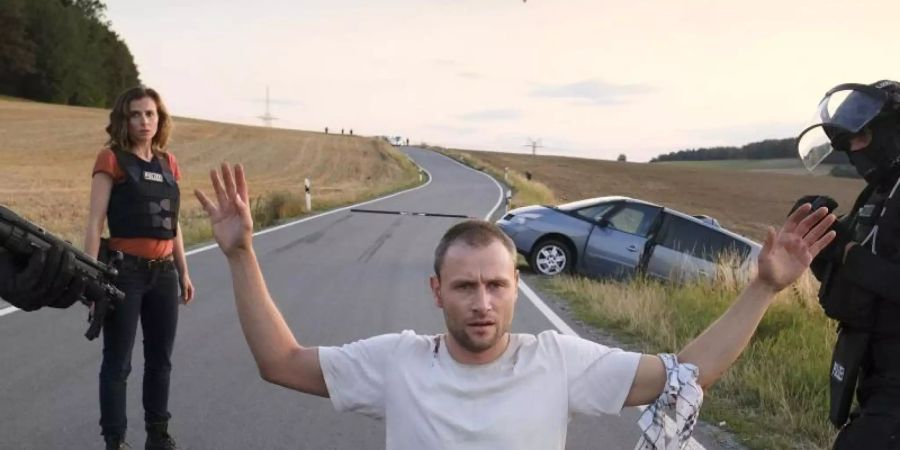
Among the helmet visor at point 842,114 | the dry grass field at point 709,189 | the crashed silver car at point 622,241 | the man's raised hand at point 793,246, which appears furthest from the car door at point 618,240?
the dry grass field at point 709,189

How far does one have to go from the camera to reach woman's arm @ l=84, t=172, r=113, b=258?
14.5 feet

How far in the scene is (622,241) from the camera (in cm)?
1262

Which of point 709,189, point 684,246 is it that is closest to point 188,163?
point 709,189

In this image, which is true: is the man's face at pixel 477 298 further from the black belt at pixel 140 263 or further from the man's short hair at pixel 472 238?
the black belt at pixel 140 263

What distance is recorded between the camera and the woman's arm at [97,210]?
14.5 ft

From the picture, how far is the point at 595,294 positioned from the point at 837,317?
735 cm

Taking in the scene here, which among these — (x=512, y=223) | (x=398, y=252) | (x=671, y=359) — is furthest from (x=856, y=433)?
(x=398, y=252)

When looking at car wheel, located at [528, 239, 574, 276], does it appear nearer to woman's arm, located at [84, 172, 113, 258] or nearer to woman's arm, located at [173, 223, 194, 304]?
woman's arm, located at [173, 223, 194, 304]

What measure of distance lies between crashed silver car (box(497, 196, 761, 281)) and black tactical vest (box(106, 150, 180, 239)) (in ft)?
27.7

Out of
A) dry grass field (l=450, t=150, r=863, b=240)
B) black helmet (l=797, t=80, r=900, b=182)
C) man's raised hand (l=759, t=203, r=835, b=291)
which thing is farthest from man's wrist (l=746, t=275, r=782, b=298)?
dry grass field (l=450, t=150, r=863, b=240)

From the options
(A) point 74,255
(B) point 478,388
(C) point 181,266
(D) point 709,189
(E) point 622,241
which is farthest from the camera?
(D) point 709,189

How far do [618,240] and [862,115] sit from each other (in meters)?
9.75

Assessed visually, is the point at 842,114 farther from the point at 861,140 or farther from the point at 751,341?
the point at 751,341

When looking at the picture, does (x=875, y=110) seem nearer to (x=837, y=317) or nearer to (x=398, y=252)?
(x=837, y=317)
